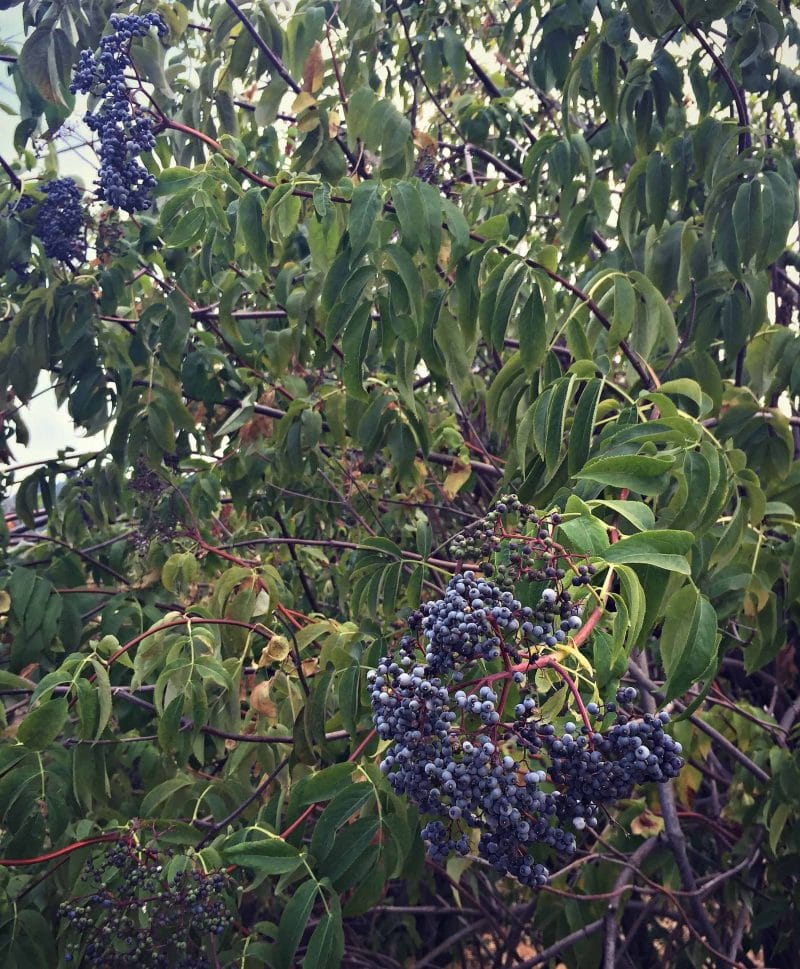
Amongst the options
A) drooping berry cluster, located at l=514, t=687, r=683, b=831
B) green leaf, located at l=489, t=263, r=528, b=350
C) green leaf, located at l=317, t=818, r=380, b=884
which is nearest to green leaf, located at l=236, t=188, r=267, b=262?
green leaf, located at l=489, t=263, r=528, b=350

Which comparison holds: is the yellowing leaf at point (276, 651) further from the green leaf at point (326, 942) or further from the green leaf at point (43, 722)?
the green leaf at point (326, 942)

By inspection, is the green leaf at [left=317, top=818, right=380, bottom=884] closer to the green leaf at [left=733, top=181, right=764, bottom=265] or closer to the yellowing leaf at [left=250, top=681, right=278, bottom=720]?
the yellowing leaf at [left=250, top=681, right=278, bottom=720]

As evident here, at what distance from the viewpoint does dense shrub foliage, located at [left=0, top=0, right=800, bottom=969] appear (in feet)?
3.93

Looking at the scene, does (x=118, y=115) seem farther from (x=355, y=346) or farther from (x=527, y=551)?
(x=527, y=551)

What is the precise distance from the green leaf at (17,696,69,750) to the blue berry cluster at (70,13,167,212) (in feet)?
4.22

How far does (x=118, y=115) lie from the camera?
Answer: 2.24 metres

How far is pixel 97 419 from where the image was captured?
2904 mm

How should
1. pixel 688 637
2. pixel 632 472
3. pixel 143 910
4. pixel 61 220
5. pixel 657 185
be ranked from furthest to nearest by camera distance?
pixel 61 220
pixel 657 185
pixel 143 910
pixel 632 472
pixel 688 637

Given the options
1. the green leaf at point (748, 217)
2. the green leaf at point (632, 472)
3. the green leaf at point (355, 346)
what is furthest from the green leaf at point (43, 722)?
the green leaf at point (748, 217)

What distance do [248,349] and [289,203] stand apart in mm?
1267

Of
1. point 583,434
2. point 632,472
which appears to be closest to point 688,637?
point 632,472

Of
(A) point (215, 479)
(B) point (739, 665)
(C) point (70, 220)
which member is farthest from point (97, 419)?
(B) point (739, 665)

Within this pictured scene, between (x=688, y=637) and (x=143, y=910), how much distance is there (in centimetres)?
121

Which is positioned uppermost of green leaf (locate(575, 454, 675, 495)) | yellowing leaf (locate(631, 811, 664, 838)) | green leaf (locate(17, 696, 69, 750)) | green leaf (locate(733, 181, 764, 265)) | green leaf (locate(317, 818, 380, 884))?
green leaf (locate(733, 181, 764, 265))
